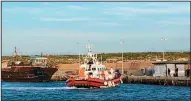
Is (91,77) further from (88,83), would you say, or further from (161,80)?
(161,80)

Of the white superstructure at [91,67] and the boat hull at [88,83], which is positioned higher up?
the white superstructure at [91,67]

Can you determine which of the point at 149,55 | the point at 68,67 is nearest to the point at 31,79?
the point at 68,67

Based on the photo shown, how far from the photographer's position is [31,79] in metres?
74.4

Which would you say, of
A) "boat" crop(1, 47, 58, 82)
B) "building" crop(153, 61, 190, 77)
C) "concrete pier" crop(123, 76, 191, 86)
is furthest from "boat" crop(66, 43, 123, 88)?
"boat" crop(1, 47, 58, 82)

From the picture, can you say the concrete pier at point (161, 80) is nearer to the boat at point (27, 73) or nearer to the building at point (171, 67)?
the building at point (171, 67)

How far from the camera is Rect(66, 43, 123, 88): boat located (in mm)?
50938

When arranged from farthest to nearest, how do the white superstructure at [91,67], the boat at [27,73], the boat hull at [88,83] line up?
the boat at [27,73]
the white superstructure at [91,67]
the boat hull at [88,83]

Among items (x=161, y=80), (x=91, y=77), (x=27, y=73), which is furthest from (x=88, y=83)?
(x=27, y=73)

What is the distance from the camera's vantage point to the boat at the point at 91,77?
5094 cm

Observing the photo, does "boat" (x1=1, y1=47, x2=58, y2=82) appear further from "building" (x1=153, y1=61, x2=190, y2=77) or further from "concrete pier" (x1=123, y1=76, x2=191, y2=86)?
"building" (x1=153, y1=61, x2=190, y2=77)

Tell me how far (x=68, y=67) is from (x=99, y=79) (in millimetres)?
54106

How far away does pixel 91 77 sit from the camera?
52.2 metres

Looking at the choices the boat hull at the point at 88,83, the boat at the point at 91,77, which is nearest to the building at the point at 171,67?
the boat at the point at 91,77

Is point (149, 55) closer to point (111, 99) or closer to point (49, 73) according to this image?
point (49, 73)
